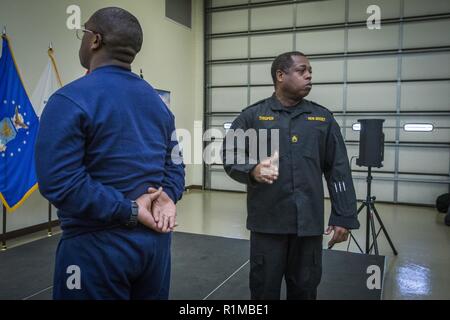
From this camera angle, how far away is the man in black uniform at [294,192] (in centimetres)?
200

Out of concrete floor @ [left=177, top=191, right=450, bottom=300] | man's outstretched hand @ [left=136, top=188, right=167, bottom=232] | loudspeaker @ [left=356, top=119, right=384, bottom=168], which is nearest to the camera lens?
man's outstretched hand @ [left=136, top=188, right=167, bottom=232]

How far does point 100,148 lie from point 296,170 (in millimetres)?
1144

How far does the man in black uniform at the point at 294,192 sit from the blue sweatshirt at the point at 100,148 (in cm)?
81

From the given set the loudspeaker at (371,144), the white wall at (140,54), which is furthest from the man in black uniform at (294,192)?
the white wall at (140,54)

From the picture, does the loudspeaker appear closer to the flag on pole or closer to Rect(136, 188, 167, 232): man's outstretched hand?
Rect(136, 188, 167, 232): man's outstretched hand

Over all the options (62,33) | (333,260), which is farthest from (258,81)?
(333,260)

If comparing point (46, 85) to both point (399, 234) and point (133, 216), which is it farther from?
point (399, 234)

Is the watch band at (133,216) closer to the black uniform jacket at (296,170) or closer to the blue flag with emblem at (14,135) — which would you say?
the black uniform jacket at (296,170)

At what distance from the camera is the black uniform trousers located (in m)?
2.00

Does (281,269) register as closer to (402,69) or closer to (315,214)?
(315,214)

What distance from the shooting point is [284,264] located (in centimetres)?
203

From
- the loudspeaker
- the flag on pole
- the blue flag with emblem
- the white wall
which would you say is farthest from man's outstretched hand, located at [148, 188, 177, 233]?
the white wall

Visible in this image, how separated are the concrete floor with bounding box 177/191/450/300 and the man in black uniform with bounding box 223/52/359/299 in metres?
1.57

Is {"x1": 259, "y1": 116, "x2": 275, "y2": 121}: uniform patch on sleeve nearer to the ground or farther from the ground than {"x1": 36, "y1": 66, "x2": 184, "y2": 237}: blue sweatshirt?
farther from the ground
